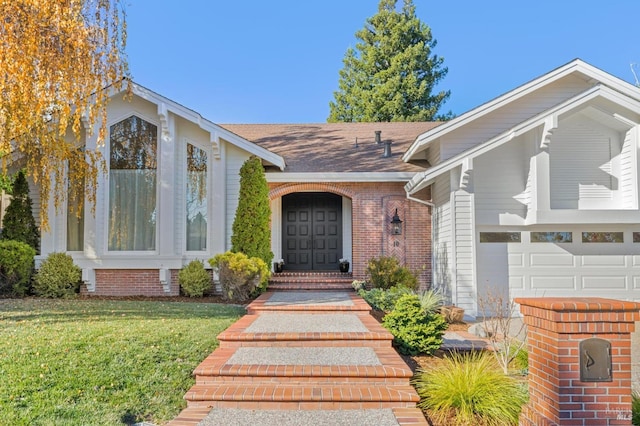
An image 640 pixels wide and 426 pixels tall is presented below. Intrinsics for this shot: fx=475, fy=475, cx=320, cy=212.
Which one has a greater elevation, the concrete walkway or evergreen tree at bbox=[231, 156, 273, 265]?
evergreen tree at bbox=[231, 156, 273, 265]

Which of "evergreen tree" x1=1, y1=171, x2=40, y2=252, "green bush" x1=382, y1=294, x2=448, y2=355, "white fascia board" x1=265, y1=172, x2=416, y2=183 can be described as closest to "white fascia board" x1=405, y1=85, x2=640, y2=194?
Result: "white fascia board" x1=265, y1=172, x2=416, y2=183

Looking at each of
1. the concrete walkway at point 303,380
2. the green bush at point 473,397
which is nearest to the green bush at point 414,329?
the concrete walkway at point 303,380

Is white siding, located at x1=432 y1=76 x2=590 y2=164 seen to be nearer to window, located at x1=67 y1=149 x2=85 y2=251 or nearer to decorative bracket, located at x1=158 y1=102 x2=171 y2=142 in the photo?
decorative bracket, located at x1=158 y1=102 x2=171 y2=142

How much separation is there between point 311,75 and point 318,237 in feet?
64.4

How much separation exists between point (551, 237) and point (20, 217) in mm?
12071

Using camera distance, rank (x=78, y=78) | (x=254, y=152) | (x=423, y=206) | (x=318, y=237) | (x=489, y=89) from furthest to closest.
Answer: (x=489, y=89), (x=318, y=237), (x=423, y=206), (x=254, y=152), (x=78, y=78)

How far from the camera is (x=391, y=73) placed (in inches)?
1110

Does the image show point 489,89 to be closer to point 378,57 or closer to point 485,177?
point 378,57

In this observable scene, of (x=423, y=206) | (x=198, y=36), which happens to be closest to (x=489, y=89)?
(x=198, y=36)

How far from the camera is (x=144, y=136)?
1154 centimetres

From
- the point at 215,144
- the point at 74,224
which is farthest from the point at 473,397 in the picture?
the point at 74,224

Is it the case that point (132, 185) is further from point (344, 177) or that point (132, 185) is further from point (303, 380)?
point (303, 380)

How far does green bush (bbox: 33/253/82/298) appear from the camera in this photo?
1064 cm

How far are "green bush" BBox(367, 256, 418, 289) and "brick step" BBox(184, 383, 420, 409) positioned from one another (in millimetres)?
6137
